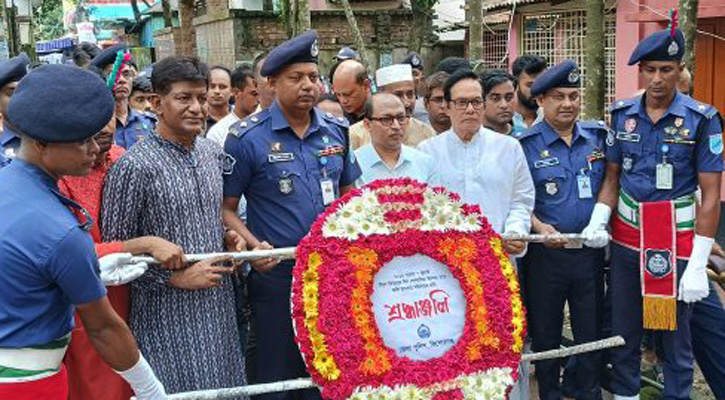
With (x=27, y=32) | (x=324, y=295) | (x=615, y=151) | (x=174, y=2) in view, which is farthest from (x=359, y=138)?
(x=174, y=2)

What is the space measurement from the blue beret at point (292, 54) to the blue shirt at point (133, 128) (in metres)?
2.06

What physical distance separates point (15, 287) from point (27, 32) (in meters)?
23.5

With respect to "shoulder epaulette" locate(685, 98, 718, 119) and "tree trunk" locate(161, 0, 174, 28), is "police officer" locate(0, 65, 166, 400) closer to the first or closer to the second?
"shoulder epaulette" locate(685, 98, 718, 119)

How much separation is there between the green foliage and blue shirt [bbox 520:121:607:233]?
48.2 meters

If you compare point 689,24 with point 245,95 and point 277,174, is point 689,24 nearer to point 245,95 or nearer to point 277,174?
point 245,95

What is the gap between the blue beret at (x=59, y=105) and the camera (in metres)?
2.45

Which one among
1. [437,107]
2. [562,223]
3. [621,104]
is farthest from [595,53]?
[562,223]

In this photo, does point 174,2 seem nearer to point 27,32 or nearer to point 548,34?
point 27,32

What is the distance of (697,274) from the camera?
4.22 metres

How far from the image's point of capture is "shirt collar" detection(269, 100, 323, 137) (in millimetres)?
4023

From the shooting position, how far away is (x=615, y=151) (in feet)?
15.1

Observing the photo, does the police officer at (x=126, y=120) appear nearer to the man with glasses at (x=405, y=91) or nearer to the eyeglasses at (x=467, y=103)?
the man with glasses at (x=405, y=91)

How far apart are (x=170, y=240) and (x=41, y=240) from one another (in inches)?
40.7

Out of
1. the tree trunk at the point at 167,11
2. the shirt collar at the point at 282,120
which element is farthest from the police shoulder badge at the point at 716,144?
the tree trunk at the point at 167,11
